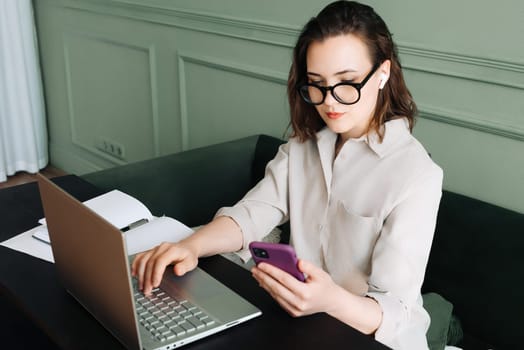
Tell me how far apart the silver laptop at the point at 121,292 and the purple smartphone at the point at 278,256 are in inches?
Result: 4.8

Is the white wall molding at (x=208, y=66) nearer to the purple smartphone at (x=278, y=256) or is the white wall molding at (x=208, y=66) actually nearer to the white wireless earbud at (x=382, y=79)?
the white wireless earbud at (x=382, y=79)

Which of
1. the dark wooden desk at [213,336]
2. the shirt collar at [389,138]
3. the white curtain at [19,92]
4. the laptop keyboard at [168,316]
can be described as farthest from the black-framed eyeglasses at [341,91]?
the white curtain at [19,92]

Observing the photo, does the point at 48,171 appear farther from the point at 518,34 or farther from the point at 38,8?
the point at 518,34

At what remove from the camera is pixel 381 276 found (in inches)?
47.6

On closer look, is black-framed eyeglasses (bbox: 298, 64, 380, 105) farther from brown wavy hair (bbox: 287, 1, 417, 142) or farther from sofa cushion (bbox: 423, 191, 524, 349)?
sofa cushion (bbox: 423, 191, 524, 349)

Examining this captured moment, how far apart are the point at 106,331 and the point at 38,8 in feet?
11.1

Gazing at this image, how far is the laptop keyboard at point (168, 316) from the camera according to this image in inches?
39.6

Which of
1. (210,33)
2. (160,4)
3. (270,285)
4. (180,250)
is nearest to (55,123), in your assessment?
(160,4)

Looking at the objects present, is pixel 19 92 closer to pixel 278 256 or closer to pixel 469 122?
pixel 469 122

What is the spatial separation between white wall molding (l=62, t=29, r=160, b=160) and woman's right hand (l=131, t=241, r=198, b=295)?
1.97 metres

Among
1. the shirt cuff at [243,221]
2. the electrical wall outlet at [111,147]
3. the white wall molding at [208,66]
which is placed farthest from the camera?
the electrical wall outlet at [111,147]

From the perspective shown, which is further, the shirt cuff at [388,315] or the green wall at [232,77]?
the green wall at [232,77]

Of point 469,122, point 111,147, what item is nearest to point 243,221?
point 469,122

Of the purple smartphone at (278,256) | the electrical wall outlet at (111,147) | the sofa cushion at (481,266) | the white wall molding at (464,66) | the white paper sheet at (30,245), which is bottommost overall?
the electrical wall outlet at (111,147)
